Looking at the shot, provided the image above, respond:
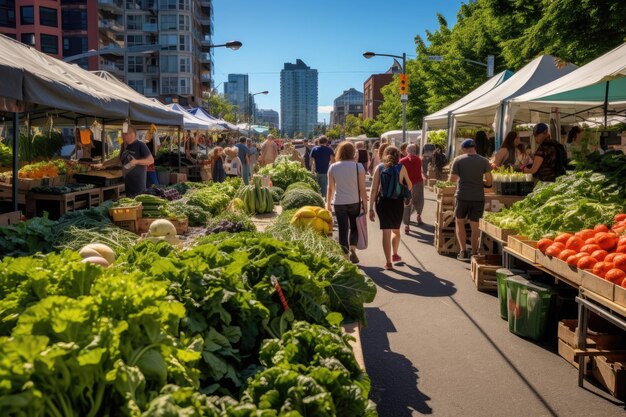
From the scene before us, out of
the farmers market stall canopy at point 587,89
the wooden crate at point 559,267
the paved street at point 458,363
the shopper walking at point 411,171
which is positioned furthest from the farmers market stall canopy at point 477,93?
the wooden crate at point 559,267

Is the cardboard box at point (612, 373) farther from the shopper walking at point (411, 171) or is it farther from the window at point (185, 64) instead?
the window at point (185, 64)

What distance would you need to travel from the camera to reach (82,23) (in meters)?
78.8

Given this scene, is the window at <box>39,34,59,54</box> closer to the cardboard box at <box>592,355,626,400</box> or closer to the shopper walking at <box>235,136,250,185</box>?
the shopper walking at <box>235,136,250,185</box>

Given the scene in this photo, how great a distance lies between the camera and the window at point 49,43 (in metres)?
75.6

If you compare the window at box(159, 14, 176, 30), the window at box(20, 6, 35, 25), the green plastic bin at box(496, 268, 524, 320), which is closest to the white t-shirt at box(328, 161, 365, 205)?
the green plastic bin at box(496, 268, 524, 320)

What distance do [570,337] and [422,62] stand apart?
3554 cm

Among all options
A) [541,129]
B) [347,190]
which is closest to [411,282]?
[347,190]

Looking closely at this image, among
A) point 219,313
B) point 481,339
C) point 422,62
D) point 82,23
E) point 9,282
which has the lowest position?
point 481,339

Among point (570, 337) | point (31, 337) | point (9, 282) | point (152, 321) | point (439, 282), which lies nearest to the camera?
point (31, 337)

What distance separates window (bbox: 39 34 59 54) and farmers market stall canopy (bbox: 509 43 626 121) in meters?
74.6

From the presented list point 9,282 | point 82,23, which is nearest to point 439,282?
point 9,282

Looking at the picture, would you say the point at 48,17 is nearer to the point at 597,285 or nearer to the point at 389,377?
the point at 389,377

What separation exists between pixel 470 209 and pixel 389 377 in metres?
5.19

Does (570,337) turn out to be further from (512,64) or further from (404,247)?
(512,64)
